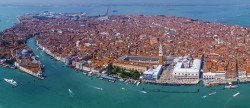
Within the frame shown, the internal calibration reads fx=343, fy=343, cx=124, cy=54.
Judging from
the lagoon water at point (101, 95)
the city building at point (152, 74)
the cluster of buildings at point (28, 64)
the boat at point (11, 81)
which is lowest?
the lagoon water at point (101, 95)

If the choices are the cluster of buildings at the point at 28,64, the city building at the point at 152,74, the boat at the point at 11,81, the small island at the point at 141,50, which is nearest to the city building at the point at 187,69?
the small island at the point at 141,50

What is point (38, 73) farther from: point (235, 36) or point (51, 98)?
point (235, 36)

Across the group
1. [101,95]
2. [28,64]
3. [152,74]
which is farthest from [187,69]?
[28,64]

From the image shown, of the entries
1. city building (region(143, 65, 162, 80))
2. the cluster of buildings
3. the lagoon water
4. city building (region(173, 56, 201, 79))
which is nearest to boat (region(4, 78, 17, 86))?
the lagoon water

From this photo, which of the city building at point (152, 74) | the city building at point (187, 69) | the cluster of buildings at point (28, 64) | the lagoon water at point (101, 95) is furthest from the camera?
the cluster of buildings at point (28, 64)

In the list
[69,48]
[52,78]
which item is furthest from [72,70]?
[69,48]

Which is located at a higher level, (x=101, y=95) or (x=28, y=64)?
(x=28, y=64)

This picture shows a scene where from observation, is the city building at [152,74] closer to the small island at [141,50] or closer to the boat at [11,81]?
the small island at [141,50]

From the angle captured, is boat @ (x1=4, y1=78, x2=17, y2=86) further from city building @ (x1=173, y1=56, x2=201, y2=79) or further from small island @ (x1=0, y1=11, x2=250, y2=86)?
city building @ (x1=173, y1=56, x2=201, y2=79)

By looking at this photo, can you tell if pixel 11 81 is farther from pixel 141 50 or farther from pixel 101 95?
pixel 141 50
